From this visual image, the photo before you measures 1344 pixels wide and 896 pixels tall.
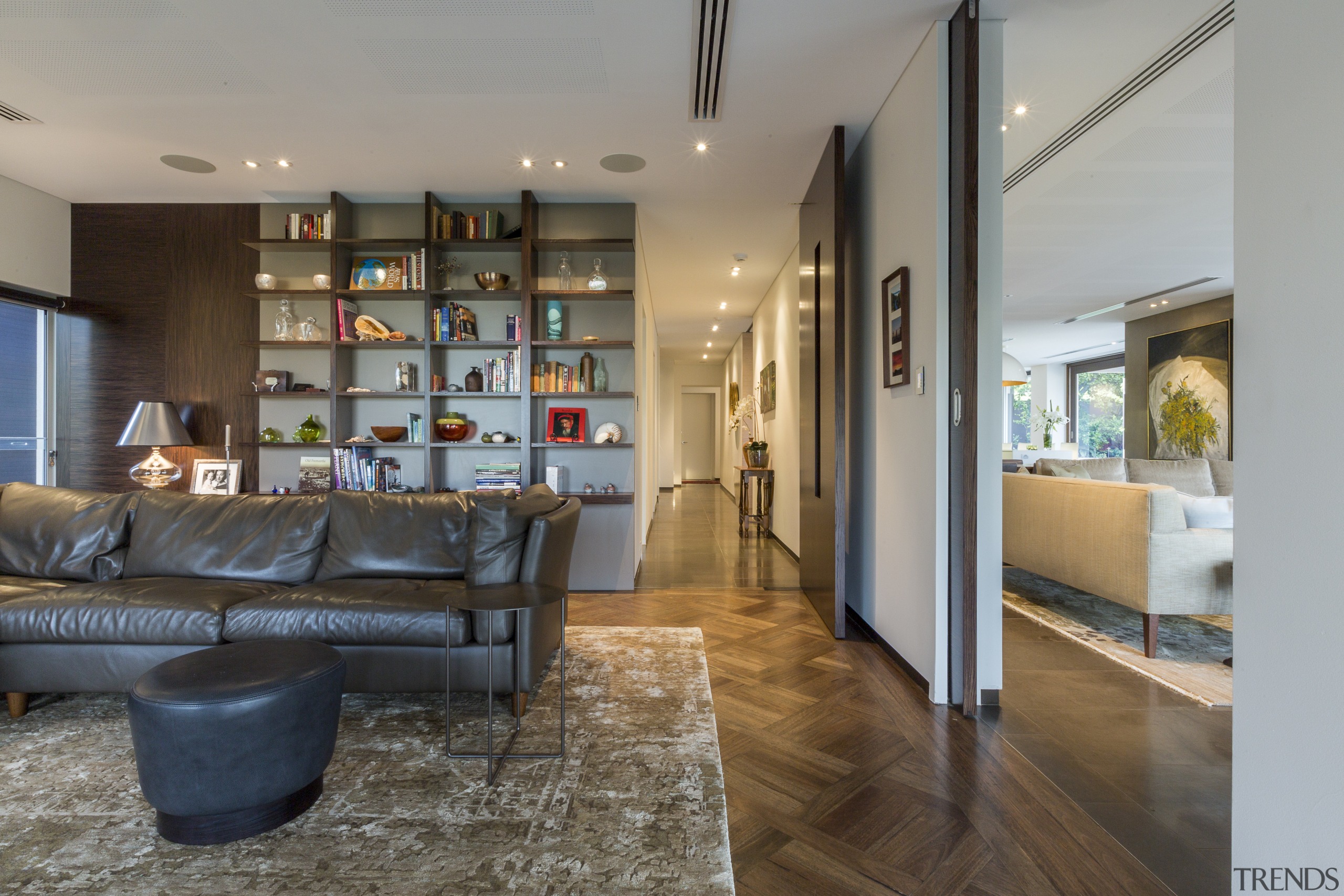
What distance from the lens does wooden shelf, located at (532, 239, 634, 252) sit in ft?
14.8

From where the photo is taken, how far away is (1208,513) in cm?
329

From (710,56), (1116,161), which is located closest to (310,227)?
(710,56)

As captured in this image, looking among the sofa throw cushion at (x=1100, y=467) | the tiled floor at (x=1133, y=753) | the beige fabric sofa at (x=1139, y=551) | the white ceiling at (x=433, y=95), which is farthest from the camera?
the sofa throw cushion at (x=1100, y=467)

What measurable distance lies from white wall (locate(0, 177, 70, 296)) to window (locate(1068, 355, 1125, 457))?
1361 cm

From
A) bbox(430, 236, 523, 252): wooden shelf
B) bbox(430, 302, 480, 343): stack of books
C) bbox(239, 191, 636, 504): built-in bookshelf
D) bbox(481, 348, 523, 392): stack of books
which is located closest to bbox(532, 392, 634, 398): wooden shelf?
bbox(239, 191, 636, 504): built-in bookshelf

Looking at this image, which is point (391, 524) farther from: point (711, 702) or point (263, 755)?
point (711, 702)

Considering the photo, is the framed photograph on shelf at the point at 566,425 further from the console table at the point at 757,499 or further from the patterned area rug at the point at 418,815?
the console table at the point at 757,499

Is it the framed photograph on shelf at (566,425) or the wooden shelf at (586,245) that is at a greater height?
the wooden shelf at (586,245)

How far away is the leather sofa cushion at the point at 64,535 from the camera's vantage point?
9.48 feet

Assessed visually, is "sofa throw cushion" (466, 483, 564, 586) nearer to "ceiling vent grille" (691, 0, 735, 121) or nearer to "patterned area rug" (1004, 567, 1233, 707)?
"ceiling vent grille" (691, 0, 735, 121)

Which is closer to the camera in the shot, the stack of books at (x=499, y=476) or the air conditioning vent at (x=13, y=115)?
the air conditioning vent at (x=13, y=115)

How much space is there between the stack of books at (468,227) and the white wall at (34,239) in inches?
112

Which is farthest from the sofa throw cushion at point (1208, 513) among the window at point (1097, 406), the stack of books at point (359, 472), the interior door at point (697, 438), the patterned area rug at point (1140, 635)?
the interior door at point (697, 438)

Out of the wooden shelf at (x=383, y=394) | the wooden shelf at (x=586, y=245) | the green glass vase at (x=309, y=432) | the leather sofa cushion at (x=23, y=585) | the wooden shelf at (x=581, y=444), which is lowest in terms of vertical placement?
the leather sofa cushion at (x=23, y=585)
